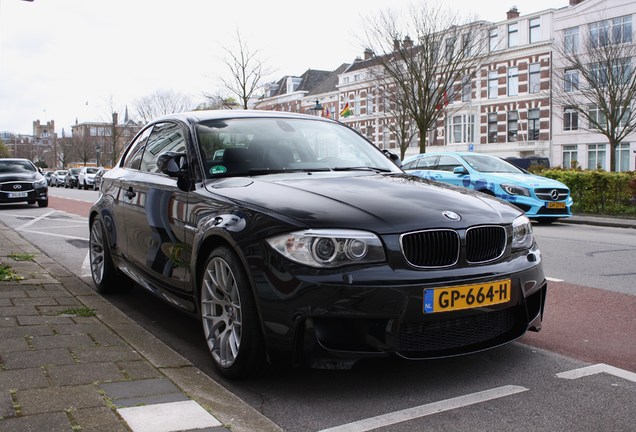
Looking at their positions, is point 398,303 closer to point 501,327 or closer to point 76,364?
point 501,327

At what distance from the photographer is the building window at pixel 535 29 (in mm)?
49312

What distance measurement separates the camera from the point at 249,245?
339 centimetres

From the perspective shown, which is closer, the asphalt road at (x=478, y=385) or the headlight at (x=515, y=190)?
the asphalt road at (x=478, y=385)

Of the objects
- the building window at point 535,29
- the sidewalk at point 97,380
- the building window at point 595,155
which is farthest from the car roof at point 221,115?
the building window at point 535,29

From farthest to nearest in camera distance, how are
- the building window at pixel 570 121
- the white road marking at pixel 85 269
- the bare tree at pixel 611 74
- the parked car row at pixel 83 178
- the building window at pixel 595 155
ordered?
the building window at pixel 570 121
the building window at pixel 595 155
the parked car row at pixel 83 178
the bare tree at pixel 611 74
the white road marking at pixel 85 269

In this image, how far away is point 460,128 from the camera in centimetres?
5434

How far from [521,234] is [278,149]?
1.72 metres

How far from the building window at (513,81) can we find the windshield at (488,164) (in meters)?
38.1

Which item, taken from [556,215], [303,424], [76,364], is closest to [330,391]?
[303,424]

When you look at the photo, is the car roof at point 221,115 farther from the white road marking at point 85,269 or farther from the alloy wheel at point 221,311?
the white road marking at point 85,269

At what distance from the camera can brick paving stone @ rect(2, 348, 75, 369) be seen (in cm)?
362

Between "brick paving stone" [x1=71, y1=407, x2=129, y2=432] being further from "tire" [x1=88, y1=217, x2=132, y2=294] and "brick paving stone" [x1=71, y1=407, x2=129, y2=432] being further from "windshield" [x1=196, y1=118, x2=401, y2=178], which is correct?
"tire" [x1=88, y1=217, x2=132, y2=294]

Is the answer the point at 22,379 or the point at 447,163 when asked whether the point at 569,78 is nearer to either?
the point at 447,163

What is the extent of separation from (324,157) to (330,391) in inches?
69.8
